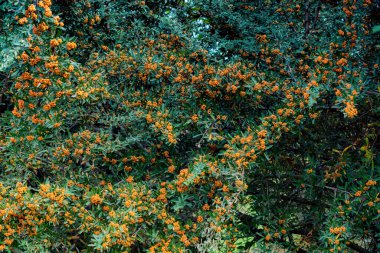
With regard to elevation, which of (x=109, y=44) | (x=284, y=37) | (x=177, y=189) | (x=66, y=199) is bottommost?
(x=66, y=199)

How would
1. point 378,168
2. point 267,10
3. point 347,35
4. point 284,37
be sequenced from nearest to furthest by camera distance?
point 378,168 → point 347,35 → point 284,37 → point 267,10

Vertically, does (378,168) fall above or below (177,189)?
above

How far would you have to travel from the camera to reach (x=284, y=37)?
4246mm

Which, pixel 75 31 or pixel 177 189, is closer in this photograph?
pixel 177 189

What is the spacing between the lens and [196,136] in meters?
3.81

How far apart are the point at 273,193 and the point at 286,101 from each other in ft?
2.50

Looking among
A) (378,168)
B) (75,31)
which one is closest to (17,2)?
(75,31)

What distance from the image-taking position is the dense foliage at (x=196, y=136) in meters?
3.39

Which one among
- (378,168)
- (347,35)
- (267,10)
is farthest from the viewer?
(267,10)

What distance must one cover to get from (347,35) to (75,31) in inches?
91.7

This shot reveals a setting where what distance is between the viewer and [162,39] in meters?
4.44

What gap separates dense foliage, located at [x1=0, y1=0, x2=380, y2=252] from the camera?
11.1 ft

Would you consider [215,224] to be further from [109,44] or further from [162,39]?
[109,44]

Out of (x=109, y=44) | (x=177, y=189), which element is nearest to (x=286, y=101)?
(x=177, y=189)
